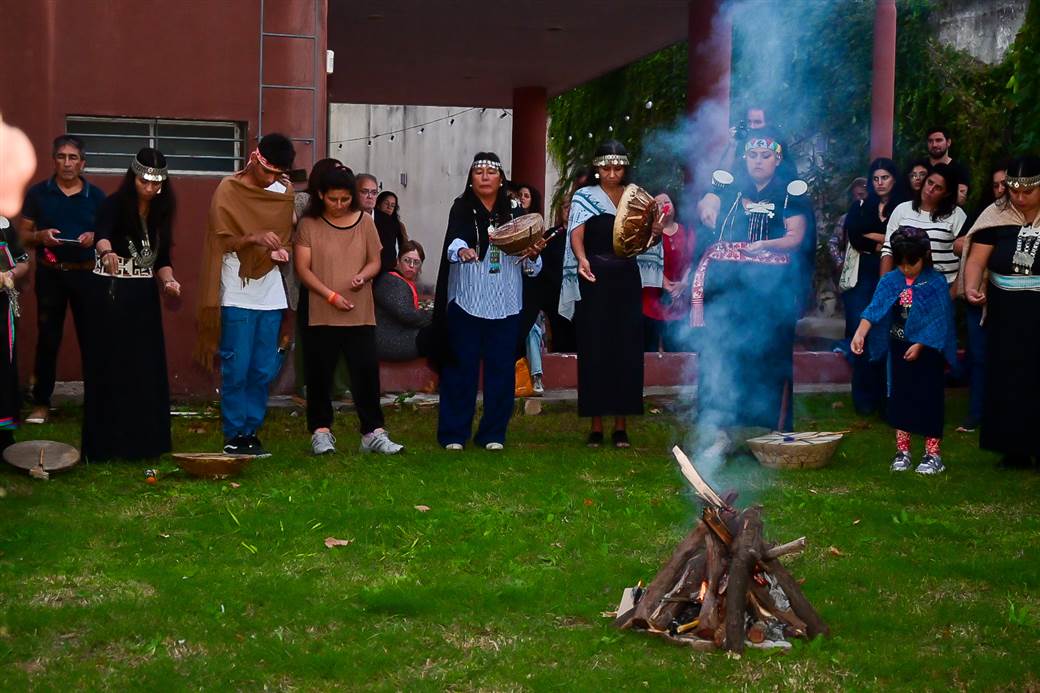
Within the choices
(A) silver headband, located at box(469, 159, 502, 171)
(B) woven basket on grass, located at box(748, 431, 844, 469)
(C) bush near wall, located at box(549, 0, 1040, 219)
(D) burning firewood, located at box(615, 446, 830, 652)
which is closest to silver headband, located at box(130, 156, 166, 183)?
(A) silver headband, located at box(469, 159, 502, 171)

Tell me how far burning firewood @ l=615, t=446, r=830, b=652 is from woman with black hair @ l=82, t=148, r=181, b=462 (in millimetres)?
4224

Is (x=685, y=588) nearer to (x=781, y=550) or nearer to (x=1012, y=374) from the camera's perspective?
(x=781, y=550)

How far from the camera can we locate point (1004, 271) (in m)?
9.00

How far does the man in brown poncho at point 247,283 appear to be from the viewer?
28.4ft

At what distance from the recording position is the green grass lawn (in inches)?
193

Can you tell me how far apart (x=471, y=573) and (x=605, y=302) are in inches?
142

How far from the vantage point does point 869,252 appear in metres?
11.4

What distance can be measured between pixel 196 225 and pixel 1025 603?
25.5 ft

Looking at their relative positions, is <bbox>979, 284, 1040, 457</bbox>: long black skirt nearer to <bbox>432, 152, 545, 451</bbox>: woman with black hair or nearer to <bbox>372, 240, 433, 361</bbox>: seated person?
<bbox>432, 152, 545, 451</bbox>: woman with black hair

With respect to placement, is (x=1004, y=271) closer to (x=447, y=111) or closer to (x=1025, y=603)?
(x=1025, y=603)

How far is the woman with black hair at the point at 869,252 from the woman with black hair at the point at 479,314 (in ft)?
10.2

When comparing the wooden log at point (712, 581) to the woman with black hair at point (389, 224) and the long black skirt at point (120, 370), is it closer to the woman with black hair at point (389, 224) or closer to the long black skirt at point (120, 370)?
the long black skirt at point (120, 370)

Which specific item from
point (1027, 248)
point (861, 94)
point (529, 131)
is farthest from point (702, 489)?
point (529, 131)

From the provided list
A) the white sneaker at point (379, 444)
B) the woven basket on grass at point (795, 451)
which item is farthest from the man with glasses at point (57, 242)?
the woven basket on grass at point (795, 451)
